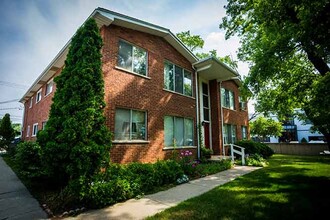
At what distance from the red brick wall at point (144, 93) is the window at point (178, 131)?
1.30 feet

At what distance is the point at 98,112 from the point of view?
5629 millimetres

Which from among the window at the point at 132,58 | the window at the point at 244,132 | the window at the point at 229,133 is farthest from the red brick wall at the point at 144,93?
the window at the point at 244,132

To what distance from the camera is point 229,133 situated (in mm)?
16281

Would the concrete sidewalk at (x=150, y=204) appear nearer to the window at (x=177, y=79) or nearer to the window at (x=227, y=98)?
the window at (x=177, y=79)

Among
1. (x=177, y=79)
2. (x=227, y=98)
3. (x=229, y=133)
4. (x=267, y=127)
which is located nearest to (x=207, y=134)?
(x=229, y=133)

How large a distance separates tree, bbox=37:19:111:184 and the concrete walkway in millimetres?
937

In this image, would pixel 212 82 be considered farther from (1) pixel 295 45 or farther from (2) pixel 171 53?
(1) pixel 295 45

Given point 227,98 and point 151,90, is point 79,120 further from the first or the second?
point 227,98

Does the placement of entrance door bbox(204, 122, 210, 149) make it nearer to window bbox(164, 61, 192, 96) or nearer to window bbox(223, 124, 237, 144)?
window bbox(223, 124, 237, 144)

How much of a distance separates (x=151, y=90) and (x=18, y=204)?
6792 millimetres

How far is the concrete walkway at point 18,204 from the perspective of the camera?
4289 millimetres

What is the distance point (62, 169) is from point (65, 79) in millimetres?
2880

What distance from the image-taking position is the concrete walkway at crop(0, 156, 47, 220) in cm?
429

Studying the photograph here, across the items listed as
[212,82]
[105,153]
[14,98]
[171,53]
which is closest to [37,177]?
[105,153]
